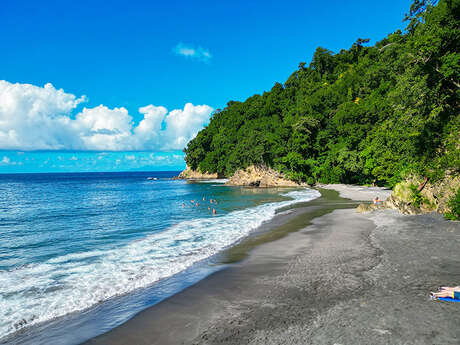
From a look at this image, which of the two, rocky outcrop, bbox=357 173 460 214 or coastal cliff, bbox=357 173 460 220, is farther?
rocky outcrop, bbox=357 173 460 214

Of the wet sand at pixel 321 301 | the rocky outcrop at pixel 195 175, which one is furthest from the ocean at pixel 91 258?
the rocky outcrop at pixel 195 175

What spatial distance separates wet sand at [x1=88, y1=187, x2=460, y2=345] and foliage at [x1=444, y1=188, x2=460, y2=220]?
Answer: 321 cm

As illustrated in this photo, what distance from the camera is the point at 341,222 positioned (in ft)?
60.0

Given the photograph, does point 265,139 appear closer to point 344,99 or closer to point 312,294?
point 344,99

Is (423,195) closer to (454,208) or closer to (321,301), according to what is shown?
(454,208)

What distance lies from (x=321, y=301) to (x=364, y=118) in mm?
52009

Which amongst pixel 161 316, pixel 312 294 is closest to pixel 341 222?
pixel 312 294

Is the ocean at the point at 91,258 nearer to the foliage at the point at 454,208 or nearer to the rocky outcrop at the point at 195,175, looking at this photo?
the foliage at the point at 454,208

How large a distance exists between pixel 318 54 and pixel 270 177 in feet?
231

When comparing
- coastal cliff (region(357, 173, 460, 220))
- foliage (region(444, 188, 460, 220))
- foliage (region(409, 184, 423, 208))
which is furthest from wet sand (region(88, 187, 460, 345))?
foliage (region(409, 184, 423, 208))

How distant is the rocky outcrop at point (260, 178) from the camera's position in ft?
222

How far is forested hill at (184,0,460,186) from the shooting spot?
665 inches

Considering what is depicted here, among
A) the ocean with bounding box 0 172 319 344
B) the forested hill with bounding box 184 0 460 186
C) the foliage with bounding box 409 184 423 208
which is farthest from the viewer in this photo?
the foliage with bounding box 409 184 423 208

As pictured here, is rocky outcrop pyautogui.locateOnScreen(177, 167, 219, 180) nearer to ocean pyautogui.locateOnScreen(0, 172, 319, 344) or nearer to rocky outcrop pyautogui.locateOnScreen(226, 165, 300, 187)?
rocky outcrop pyautogui.locateOnScreen(226, 165, 300, 187)
